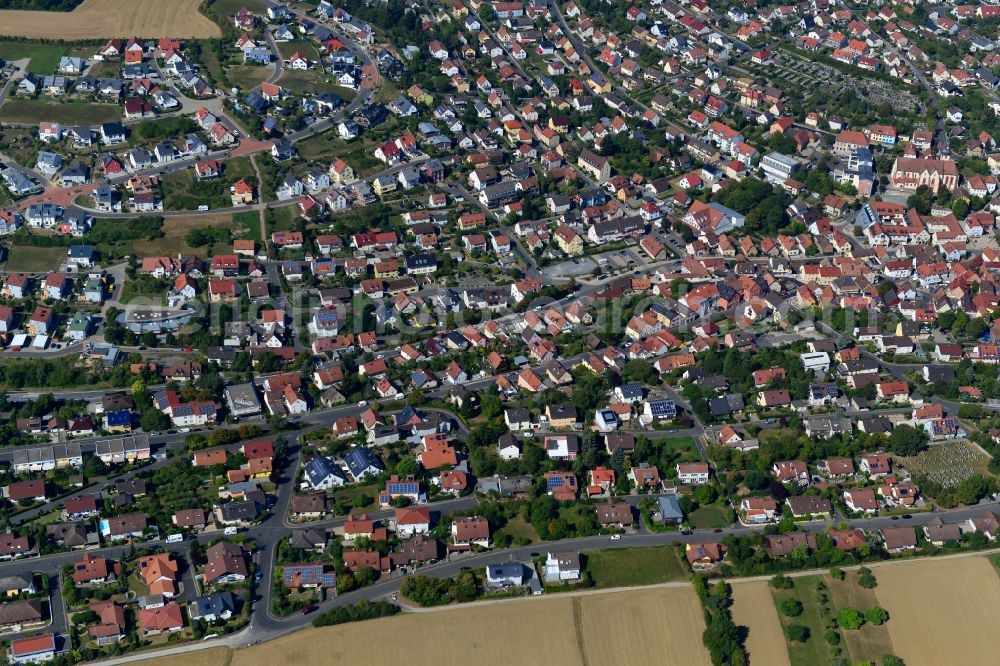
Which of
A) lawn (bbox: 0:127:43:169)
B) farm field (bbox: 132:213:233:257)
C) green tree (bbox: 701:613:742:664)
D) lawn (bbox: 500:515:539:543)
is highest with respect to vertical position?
green tree (bbox: 701:613:742:664)

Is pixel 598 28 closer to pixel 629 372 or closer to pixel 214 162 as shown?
pixel 214 162

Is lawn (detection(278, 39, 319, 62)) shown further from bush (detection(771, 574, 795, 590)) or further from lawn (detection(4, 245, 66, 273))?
bush (detection(771, 574, 795, 590))

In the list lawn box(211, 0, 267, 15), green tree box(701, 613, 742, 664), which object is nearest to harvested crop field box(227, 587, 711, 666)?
green tree box(701, 613, 742, 664)

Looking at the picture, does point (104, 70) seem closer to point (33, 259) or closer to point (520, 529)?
point (33, 259)

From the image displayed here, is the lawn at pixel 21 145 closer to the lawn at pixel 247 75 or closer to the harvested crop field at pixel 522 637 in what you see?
the lawn at pixel 247 75

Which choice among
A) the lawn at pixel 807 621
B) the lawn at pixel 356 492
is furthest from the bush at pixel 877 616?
the lawn at pixel 356 492
